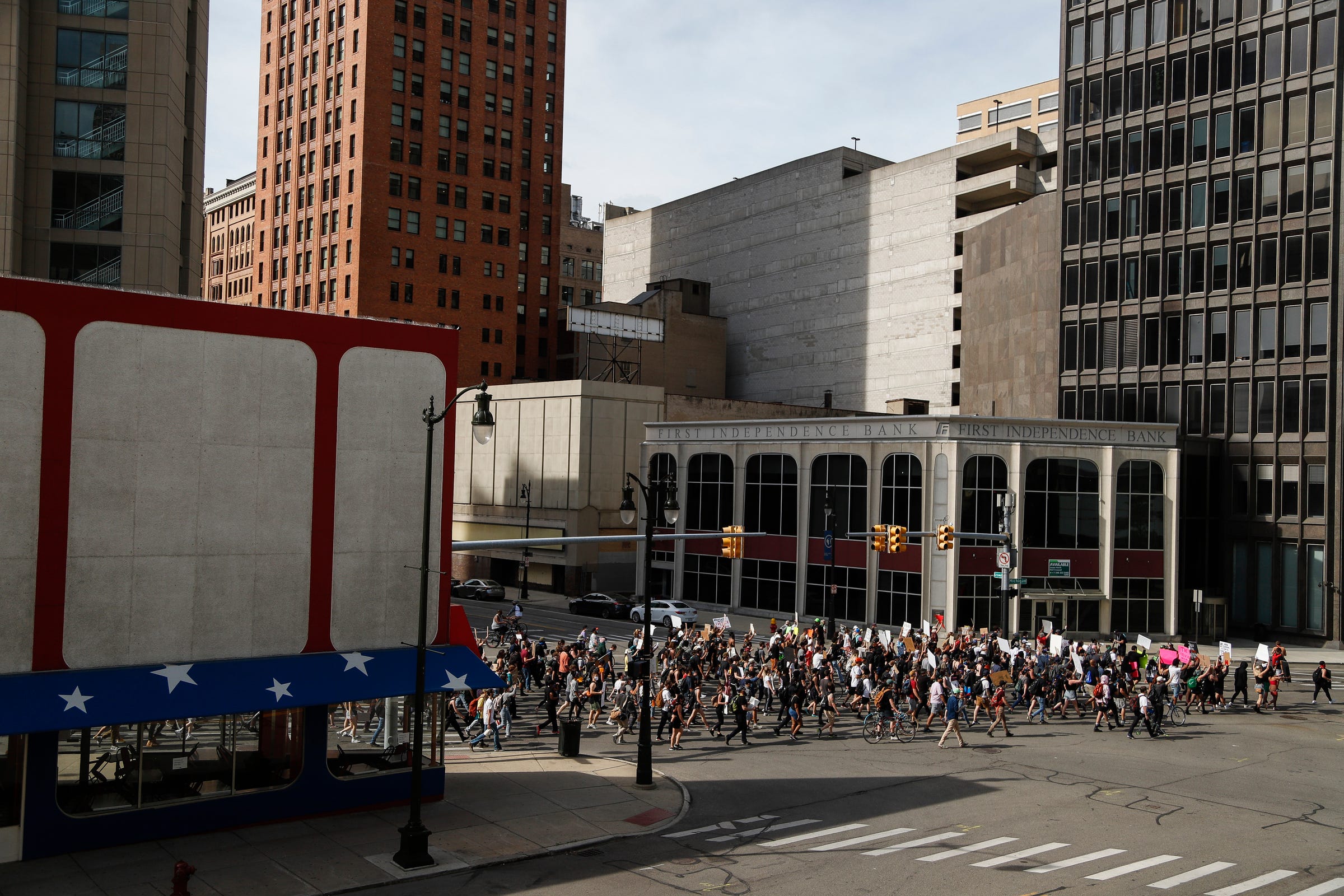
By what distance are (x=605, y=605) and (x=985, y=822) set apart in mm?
37800

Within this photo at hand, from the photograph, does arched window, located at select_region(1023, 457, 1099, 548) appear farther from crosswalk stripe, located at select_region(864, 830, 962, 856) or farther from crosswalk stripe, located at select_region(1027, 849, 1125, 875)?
crosswalk stripe, located at select_region(1027, 849, 1125, 875)

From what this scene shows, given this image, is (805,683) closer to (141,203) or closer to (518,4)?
(141,203)

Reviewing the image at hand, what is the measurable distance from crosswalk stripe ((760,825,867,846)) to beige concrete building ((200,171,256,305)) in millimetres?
116294

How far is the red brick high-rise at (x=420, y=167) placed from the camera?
292 feet

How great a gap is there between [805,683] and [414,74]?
2946 inches

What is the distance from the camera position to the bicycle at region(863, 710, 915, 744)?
28875 millimetres

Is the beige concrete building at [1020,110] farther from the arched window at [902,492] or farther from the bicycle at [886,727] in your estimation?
the bicycle at [886,727]

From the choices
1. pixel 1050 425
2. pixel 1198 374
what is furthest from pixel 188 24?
pixel 1198 374

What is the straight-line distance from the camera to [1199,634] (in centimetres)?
5812

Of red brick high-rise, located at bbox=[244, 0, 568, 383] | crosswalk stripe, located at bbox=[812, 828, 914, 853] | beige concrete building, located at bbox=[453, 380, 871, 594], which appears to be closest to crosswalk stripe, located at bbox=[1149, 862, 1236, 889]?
crosswalk stripe, located at bbox=[812, 828, 914, 853]

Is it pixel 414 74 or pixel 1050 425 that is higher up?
pixel 414 74

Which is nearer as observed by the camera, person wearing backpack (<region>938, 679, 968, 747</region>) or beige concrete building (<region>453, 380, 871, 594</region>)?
person wearing backpack (<region>938, 679, 968, 747</region>)

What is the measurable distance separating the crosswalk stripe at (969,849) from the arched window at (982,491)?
110 feet

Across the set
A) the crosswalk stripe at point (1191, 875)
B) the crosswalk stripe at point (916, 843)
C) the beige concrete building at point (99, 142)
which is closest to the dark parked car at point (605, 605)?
the beige concrete building at point (99, 142)
